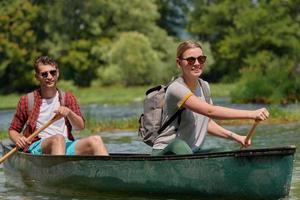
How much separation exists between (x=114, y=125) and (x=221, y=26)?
4433 cm

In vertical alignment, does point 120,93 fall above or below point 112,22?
below

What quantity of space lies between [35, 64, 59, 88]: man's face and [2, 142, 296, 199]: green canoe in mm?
750

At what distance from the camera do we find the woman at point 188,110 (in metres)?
7.07

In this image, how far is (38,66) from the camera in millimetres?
8375

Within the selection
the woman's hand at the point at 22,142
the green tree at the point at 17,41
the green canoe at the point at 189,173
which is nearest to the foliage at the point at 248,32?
the green tree at the point at 17,41

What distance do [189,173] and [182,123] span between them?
1.49 feet

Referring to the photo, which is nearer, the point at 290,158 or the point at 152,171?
the point at 290,158

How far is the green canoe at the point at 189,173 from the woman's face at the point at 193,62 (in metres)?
0.73

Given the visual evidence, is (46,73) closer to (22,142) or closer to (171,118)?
(22,142)

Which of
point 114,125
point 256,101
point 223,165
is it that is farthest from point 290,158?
point 256,101

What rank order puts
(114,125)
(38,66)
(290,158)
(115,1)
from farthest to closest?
(115,1), (114,125), (38,66), (290,158)

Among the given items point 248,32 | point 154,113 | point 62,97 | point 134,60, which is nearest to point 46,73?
point 62,97

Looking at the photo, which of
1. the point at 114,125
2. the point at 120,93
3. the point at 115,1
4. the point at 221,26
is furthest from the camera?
the point at 221,26

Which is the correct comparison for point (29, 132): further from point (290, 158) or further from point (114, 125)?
point (114, 125)
